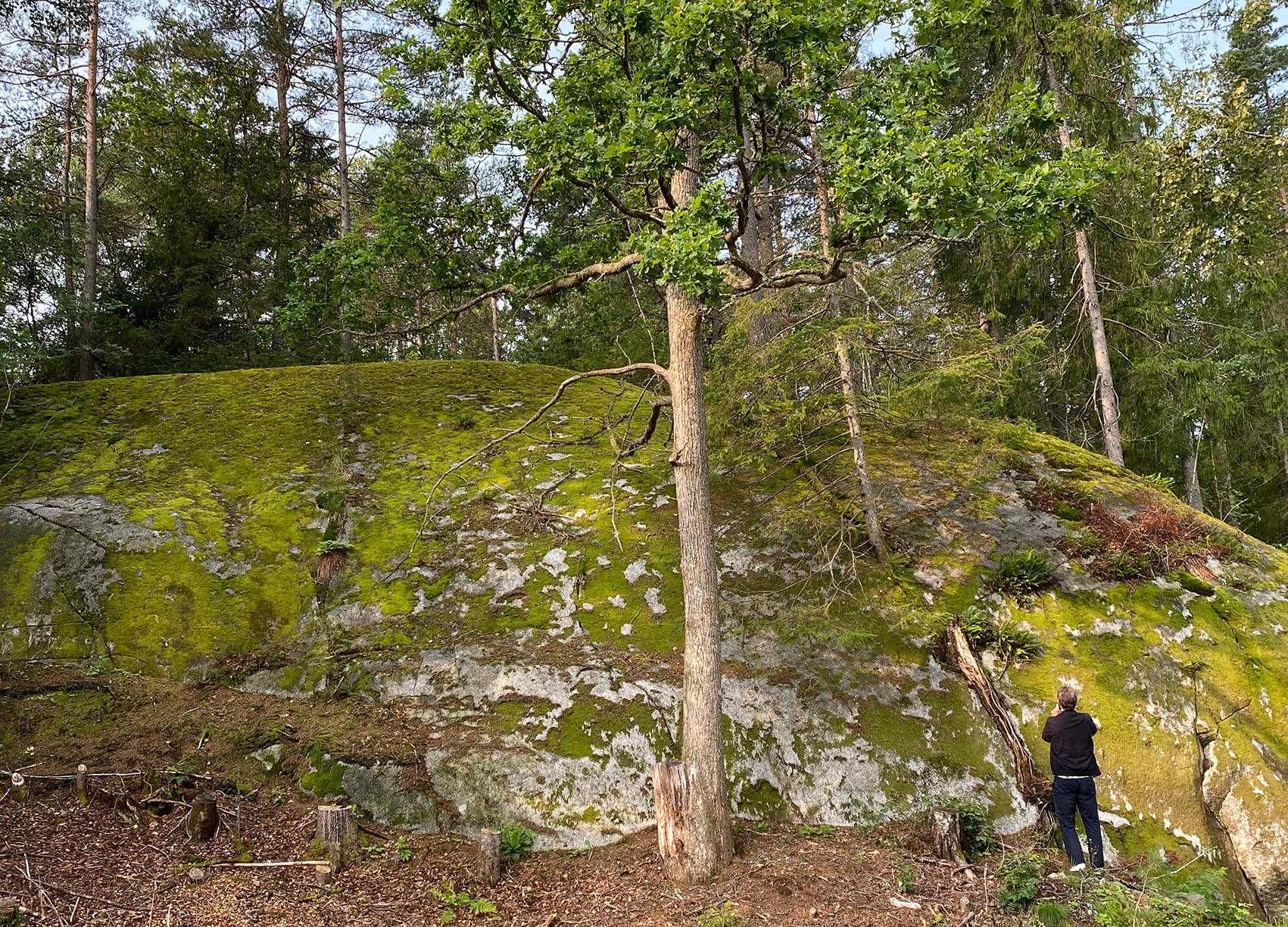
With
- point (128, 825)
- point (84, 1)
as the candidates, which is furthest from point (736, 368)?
point (84, 1)

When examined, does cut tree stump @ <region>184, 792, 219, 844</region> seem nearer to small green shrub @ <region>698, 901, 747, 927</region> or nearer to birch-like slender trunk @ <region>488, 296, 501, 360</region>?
small green shrub @ <region>698, 901, 747, 927</region>

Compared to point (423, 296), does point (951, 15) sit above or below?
above

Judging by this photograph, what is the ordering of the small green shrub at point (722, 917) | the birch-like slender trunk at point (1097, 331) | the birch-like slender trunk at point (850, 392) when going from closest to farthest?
the small green shrub at point (722, 917) < the birch-like slender trunk at point (850, 392) < the birch-like slender trunk at point (1097, 331)

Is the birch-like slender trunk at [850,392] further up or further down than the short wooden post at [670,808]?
further up

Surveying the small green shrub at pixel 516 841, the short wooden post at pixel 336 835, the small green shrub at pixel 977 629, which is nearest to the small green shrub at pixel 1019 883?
the small green shrub at pixel 977 629

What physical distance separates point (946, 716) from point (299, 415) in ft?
34.2

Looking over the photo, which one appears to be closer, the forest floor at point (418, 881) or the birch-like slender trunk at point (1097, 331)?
the forest floor at point (418, 881)

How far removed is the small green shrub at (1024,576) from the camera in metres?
8.38

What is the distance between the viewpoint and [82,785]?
588cm

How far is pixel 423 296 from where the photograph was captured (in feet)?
27.5

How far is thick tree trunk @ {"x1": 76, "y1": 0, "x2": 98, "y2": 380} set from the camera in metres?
13.0

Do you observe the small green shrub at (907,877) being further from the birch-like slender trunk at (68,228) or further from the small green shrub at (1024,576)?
the birch-like slender trunk at (68,228)

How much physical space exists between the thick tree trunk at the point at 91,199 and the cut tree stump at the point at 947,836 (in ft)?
49.4

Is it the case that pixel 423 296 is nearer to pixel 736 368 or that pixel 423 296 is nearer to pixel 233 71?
pixel 736 368
